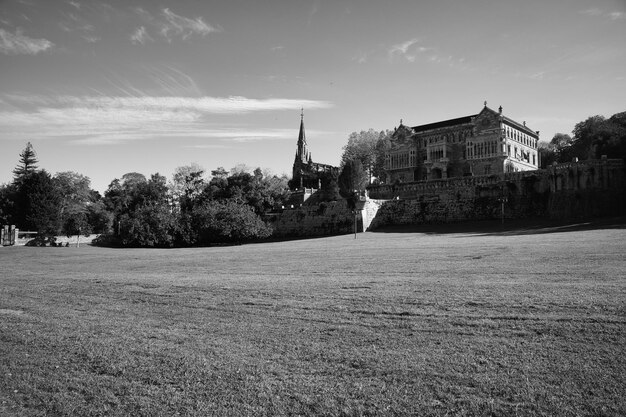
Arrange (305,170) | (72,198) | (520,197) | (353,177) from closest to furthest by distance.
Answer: (520,197)
(353,177)
(72,198)
(305,170)

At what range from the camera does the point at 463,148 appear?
72500 millimetres

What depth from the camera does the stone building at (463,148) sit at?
67750 mm

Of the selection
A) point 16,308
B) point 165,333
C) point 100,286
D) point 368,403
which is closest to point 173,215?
point 100,286

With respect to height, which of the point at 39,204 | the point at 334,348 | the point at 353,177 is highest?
the point at 353,177

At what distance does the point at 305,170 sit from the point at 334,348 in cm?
10124

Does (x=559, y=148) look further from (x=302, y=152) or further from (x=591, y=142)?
(x=302, y=152)

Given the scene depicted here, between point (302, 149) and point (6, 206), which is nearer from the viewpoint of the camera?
point (6, 206)

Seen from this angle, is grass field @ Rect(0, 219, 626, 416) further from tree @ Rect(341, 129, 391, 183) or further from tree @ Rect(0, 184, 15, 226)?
tree @ Rect(341, 129, 391, 183)

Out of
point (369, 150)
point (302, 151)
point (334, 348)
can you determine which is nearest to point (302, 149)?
point (302, 151)

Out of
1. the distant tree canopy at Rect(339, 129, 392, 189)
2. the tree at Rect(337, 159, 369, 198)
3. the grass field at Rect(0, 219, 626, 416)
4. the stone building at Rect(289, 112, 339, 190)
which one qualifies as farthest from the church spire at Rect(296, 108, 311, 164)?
the grass field at Rect(0, 219, 626, 416)

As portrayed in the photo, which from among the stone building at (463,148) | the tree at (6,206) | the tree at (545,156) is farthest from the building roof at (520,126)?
the tree at (6,206)

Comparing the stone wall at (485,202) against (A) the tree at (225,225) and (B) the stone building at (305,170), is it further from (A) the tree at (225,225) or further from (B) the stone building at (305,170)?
(B) the stone building at (305,170)

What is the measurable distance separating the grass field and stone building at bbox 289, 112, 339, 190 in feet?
234

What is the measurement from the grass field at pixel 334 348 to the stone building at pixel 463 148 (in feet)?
189
